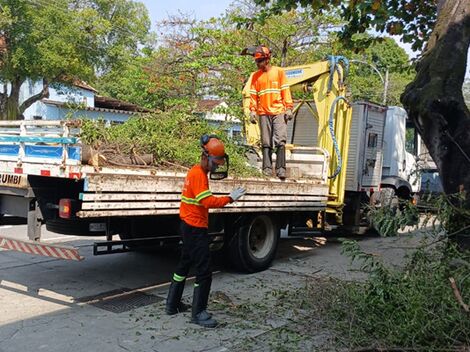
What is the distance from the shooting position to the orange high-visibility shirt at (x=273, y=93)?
7469mm

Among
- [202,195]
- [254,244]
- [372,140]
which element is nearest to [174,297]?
[202,195]

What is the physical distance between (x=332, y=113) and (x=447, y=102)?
3.88 m

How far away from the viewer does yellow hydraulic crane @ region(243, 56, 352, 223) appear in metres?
8.42

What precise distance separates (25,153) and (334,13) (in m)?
11.8

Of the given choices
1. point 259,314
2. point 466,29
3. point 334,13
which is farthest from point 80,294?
point 334,13

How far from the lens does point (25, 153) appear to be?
209 inches

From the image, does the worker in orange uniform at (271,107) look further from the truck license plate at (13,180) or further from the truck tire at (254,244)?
the truck license plate at (13,180)

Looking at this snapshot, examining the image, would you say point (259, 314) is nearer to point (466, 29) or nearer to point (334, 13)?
point (466, 29)

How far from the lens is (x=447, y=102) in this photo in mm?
4637

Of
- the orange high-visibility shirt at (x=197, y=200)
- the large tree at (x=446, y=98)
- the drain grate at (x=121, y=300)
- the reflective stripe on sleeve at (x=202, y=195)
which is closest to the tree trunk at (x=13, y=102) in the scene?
the drain grate at (x=121, y=300)

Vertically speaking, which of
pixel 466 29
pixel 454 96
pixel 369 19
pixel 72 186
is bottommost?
pixel 72 186

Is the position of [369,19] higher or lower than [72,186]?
higher

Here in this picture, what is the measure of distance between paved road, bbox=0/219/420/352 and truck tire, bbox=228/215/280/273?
0.52ft

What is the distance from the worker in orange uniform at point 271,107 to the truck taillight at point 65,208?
123 inches
